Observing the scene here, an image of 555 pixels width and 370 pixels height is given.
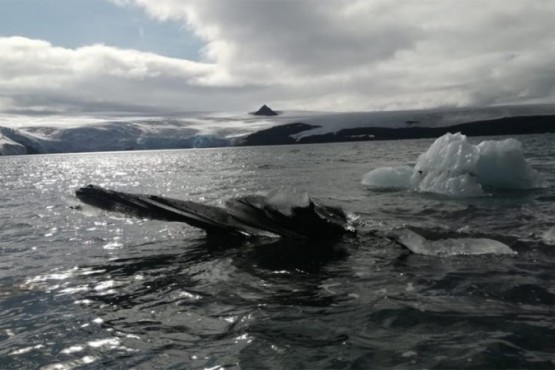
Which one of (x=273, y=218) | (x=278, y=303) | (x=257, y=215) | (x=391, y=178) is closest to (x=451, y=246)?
(x=273, y=218)

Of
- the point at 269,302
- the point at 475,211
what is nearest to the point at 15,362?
the point at 269,302

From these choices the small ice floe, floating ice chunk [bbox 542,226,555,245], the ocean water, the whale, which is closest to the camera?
the ocean water

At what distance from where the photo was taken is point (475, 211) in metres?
14.9

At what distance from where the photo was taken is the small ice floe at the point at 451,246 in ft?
31.8

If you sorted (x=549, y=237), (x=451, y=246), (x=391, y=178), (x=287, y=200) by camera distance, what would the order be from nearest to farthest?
1. (x=451, y=246)
2. (x=549, y=237)
3. (x=287, y=200)
4. (x=391, y=178)

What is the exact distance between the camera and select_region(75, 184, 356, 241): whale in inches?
471

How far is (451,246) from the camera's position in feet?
32.9

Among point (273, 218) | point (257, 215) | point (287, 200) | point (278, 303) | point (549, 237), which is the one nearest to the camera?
point (278, 303)

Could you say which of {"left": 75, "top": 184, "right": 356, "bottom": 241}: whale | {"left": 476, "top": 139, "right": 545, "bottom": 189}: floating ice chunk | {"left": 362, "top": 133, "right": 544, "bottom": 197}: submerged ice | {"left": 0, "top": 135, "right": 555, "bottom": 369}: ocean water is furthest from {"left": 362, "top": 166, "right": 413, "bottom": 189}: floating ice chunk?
{"left": 75, "top": 184, "right": 356, "bottom": 241}: whale

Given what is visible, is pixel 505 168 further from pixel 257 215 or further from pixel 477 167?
pixel 257 215

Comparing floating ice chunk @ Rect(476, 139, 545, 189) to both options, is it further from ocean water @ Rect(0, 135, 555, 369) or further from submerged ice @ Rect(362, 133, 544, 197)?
ocean water @ Rect(0, 135, 555, 369)

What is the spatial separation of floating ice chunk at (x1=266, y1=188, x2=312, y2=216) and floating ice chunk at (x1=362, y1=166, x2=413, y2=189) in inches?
515

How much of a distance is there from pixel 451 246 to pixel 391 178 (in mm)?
14538

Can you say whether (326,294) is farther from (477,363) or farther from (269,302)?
(477,363)
